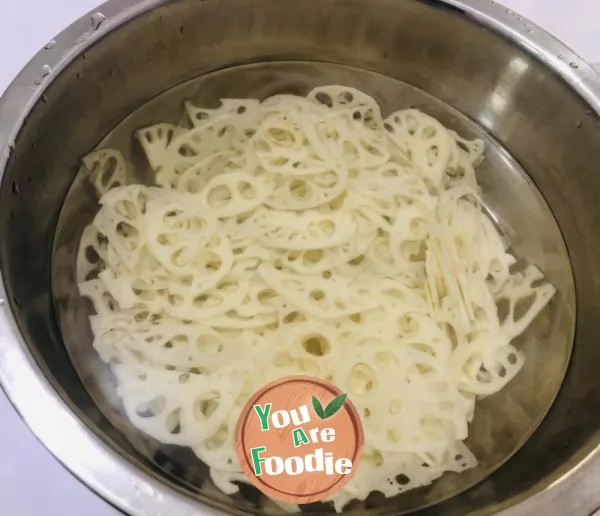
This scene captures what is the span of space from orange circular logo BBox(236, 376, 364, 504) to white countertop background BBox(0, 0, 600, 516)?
0.19m

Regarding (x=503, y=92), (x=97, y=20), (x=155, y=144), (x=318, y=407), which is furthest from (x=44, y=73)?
(x=503, y=92)

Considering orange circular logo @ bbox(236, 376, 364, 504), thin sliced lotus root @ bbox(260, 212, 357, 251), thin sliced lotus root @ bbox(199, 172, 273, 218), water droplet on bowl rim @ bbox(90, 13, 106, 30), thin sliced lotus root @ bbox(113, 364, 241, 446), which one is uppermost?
water droplet on bowl rim @ bbox(90, 13, 106, 30)

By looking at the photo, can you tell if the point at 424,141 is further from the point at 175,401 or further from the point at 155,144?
the point at 175,401

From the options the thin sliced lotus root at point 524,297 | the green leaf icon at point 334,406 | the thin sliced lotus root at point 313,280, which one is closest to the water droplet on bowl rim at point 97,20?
the thin sliced lotus root at point 313,280

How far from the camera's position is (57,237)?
959mm

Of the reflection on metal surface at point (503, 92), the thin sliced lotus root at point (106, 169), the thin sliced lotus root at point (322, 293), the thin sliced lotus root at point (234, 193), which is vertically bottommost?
the thin sliced lotus root at point (322, 293)

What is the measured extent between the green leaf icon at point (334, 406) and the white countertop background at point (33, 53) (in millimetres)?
292

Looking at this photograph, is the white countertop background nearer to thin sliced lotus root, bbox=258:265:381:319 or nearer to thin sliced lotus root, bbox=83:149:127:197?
thin sliced lotus root, bbox=83:149:127:197

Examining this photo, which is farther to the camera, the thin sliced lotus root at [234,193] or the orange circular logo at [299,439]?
the thin sliced lotus root at [234,193]

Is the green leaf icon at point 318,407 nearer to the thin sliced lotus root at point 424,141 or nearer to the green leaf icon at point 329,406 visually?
the green leaf icon at point 329,406

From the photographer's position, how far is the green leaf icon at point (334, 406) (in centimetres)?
89

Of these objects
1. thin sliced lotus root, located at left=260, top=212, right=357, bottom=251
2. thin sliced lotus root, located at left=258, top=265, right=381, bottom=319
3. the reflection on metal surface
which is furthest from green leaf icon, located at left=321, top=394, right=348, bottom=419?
the reflection on metal surface

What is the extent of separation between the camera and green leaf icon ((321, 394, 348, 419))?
2.91 ft

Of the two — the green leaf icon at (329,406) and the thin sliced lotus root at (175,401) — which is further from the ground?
the thin sliced lotus root at (175,401)
